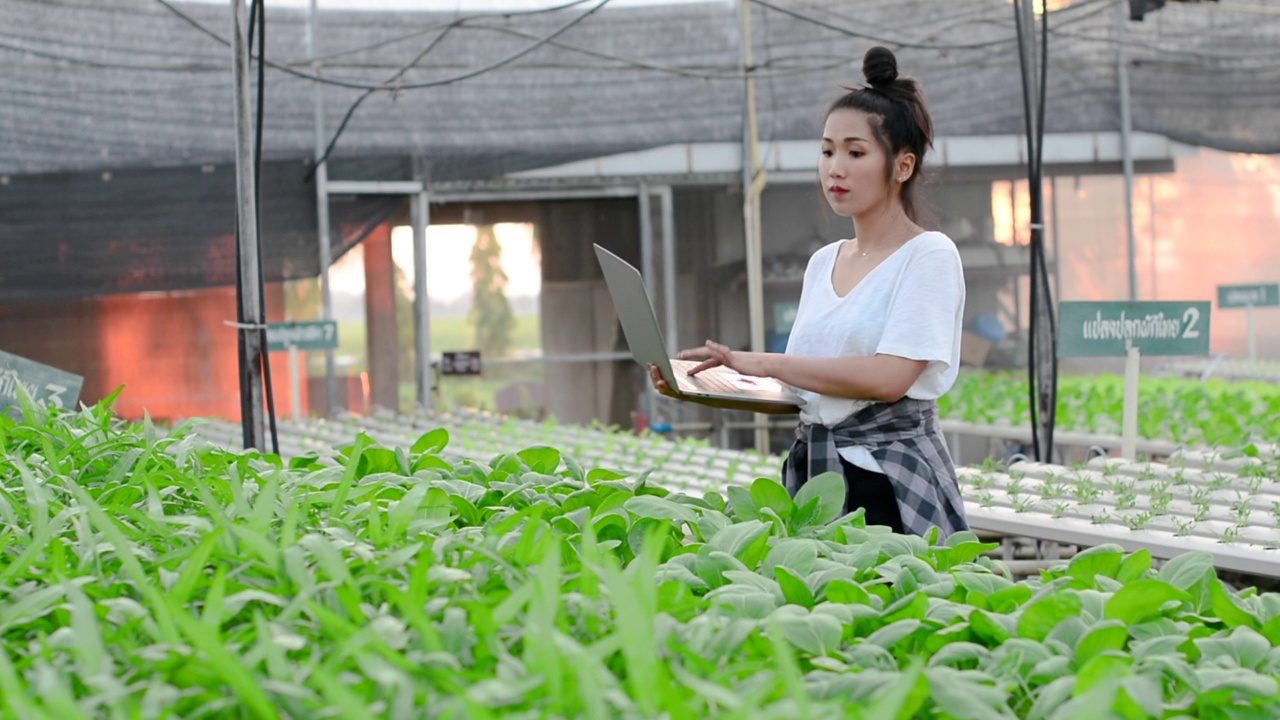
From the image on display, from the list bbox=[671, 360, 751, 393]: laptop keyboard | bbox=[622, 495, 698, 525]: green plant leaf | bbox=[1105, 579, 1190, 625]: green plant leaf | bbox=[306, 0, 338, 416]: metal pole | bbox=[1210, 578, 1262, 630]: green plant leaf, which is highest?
bbox=[306, 0, 338, 416]: metal pole

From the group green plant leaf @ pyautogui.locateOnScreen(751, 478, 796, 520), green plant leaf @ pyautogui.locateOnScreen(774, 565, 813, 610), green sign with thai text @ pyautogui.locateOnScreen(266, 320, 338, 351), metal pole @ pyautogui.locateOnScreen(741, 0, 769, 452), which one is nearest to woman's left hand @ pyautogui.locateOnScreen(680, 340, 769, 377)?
green plant leaf @ pyautogui.locateOnScreen(751, 478, 796, 520)

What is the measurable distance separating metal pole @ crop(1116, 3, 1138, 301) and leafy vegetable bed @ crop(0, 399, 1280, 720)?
6.00 m

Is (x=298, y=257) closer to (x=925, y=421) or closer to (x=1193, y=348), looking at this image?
(x=1193, y=348)

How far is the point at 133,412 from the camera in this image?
570cm

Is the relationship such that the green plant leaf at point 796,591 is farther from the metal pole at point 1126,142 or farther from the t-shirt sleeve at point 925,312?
the metal pole at point 1126,142

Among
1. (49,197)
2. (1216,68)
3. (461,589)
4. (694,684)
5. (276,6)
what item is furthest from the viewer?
(1216,68)

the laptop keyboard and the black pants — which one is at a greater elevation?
the laptop keyboard

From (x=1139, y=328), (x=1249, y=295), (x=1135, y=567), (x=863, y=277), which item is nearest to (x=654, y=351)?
(x=863, y=277)

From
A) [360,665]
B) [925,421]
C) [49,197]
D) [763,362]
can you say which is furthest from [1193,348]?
[49,197]

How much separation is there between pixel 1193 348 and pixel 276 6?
182 inches

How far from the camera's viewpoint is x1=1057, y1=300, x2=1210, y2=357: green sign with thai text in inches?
109

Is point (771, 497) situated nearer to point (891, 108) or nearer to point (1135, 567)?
point (1135, 567)

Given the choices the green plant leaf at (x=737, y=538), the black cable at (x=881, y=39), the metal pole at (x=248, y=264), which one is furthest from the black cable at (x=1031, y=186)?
the black cable at (x=881, y=39)

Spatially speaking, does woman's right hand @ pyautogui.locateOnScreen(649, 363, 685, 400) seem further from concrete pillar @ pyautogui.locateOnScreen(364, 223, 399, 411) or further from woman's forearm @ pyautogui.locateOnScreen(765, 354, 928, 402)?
concrete pillar @ pyautogui.locateOnScreen(364, 223, 399, 411)
